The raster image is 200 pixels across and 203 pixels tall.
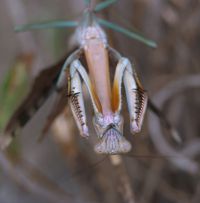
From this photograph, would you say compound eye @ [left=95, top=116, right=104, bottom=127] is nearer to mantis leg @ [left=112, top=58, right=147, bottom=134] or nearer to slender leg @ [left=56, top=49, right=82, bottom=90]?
mantis leg @ [left=112, top=58, right=147, bottom=134]

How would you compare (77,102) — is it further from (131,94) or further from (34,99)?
(34,99)

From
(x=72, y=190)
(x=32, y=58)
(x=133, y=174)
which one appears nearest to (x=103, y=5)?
(x=32, y=58)

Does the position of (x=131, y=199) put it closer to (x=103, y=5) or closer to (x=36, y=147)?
(x=103, y=5)

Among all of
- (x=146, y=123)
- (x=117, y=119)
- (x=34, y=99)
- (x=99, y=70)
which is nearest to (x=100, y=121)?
(x=117, y=119)

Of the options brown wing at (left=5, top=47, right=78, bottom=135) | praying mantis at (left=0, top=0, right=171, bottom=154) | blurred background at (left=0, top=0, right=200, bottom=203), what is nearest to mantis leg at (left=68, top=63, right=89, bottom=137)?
praying mantis at (left=0, top=0, right=171, bottom=154)

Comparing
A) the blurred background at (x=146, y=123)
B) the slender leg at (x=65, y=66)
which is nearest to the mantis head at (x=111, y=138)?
the slender leg at (x=65, y=66)

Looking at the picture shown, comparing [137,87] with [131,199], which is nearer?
[137,87]

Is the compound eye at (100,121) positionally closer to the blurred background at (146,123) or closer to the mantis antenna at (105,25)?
the mantis antenna at (105,25)
